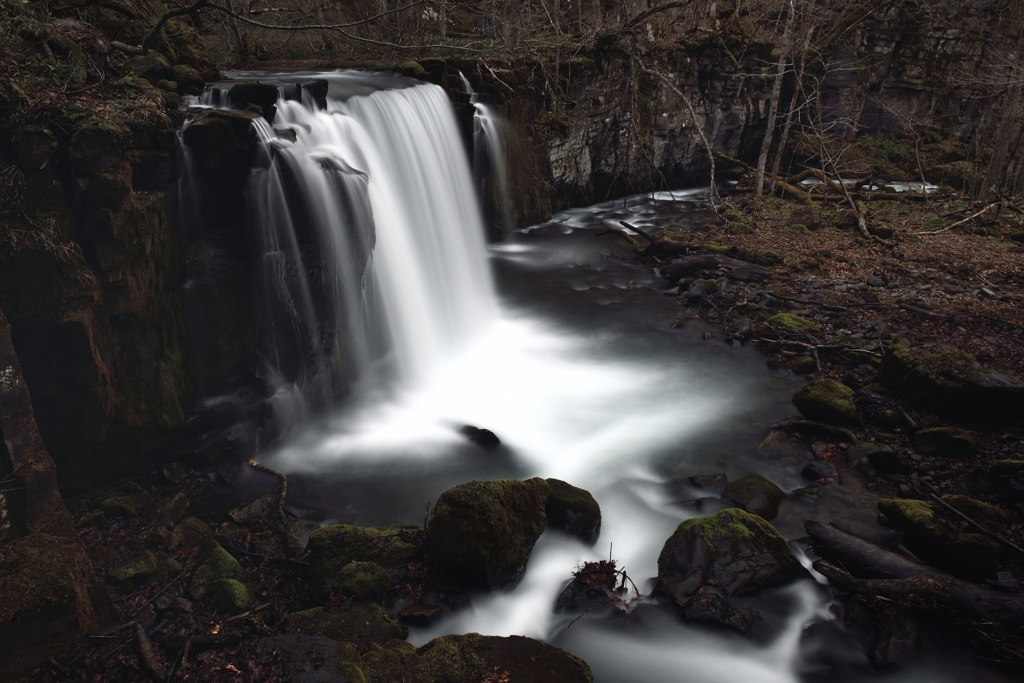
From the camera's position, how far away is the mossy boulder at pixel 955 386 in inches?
258

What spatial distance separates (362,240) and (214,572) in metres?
5.09

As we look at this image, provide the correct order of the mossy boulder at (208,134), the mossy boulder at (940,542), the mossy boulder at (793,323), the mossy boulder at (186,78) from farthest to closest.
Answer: the mossy boulder at (793,323) → the mossy boulder at (186,78) → the mossy boulder at (208,134) → the mossy boulder at (940,542)

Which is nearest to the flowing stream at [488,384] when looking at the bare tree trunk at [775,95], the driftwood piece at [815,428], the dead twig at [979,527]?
the driftwood piece at [815,428]

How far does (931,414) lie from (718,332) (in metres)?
3.78

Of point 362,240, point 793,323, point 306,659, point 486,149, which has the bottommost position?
point 793,323

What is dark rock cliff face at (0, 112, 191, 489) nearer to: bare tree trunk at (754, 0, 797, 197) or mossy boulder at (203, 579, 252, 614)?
mossy boulder at (203, 579, 252, 614)

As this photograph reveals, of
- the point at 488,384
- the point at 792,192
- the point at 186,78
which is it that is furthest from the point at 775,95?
the point at 186,78

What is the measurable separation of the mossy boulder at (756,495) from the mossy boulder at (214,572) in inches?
190

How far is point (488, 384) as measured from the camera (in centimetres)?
952

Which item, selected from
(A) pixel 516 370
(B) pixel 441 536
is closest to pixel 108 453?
(B) pixel 441 536

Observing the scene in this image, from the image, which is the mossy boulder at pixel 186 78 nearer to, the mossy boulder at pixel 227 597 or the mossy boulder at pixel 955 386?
the mossy boulder at pixel 227 597

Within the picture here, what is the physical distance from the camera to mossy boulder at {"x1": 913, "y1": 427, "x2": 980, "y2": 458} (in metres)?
6.34

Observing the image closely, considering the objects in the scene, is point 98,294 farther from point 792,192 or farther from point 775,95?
point 792,192

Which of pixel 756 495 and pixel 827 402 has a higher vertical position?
pixel 827 402
